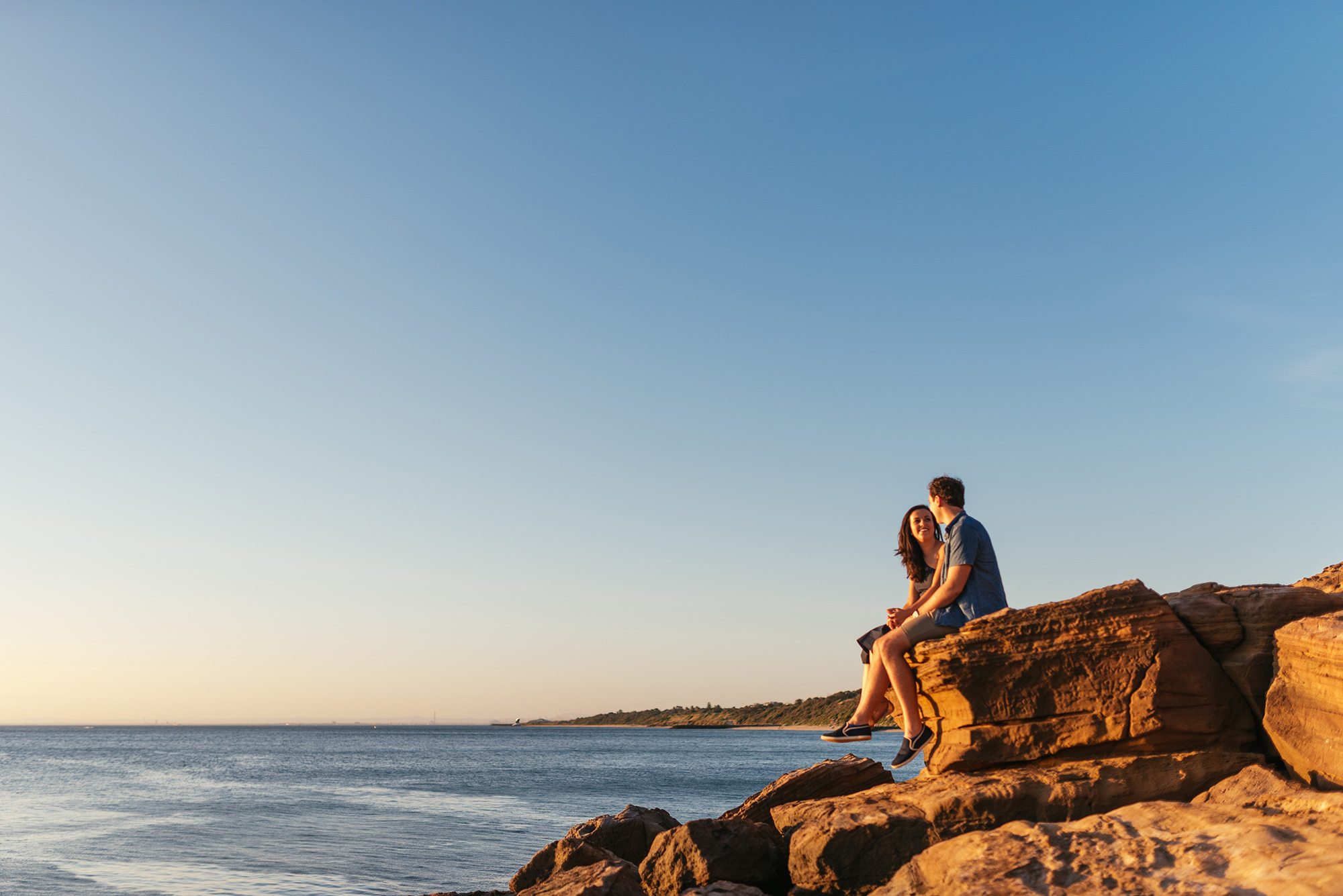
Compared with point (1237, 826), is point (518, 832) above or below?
below

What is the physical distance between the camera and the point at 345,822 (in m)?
29.2

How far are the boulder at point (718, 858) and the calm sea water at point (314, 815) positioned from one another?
9.85 meters

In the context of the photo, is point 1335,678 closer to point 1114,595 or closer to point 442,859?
point 1114,595

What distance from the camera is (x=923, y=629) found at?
344 inches

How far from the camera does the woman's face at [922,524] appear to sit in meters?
9.27

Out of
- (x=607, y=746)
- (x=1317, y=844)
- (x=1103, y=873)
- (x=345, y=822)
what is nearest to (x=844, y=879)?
(x=1103, y=873)

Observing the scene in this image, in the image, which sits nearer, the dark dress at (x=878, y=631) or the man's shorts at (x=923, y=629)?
the man's shorts at (x=923, y=629)

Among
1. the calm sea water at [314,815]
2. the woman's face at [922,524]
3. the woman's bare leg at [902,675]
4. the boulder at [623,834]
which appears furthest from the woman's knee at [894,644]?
the calm sea water at [314,815]

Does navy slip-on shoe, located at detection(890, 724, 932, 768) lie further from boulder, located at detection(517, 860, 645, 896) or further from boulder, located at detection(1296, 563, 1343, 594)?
boulder, located at detection(1296, 563, 1343, 594)

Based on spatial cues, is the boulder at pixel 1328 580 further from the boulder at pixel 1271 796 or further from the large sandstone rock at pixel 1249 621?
the boulder at pixel 1271 796

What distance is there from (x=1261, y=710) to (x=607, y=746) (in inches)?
4130

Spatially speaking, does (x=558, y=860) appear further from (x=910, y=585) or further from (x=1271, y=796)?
(x=1271, y=796)

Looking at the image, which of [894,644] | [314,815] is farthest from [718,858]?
[314,815]

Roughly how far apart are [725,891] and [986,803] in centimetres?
254
